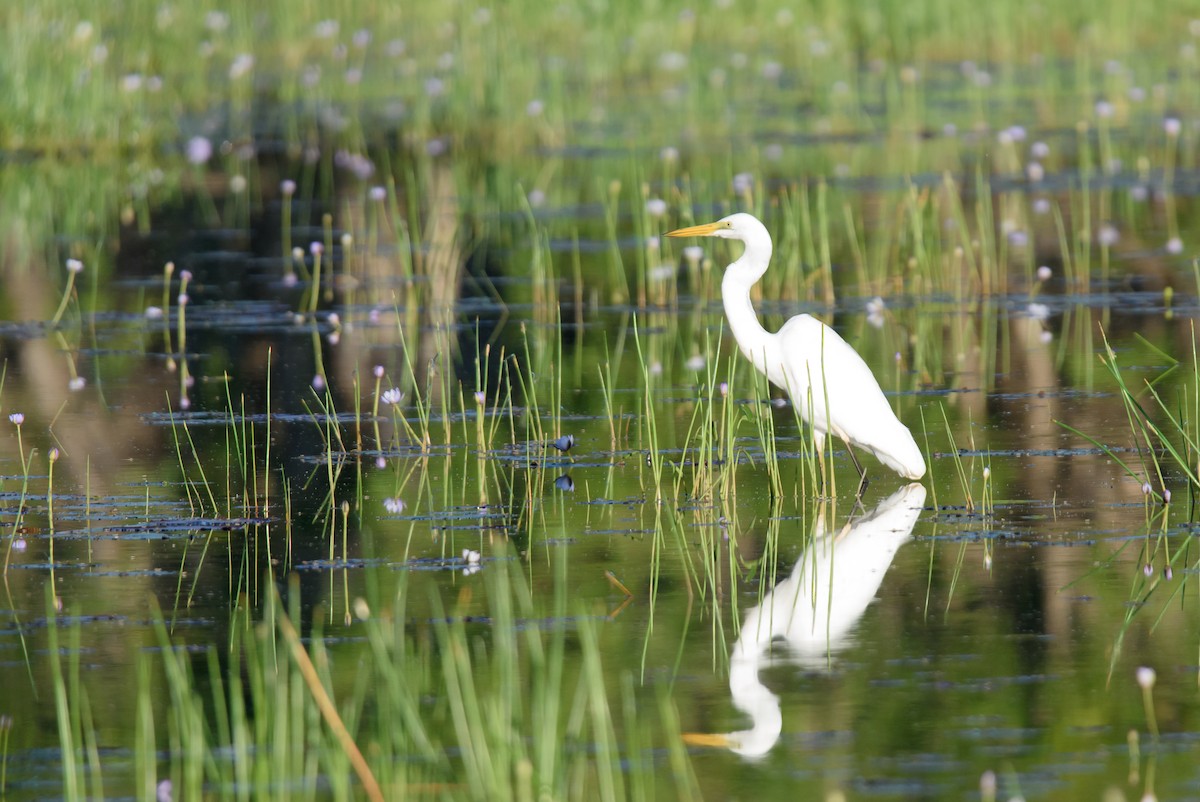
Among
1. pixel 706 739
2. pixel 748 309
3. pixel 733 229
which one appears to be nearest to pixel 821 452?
pixel 748 309

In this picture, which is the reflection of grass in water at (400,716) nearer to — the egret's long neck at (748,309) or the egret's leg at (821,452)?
the egret's leg at (821,452)

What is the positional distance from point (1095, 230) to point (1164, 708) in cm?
968

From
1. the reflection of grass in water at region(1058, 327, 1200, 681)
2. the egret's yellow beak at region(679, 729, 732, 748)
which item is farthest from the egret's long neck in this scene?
the egret's yellow beak at region(679, 729, 732, 748)

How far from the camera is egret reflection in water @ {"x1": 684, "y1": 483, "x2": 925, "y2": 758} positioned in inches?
190

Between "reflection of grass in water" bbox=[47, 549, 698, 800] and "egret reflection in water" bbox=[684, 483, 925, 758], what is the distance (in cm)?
23

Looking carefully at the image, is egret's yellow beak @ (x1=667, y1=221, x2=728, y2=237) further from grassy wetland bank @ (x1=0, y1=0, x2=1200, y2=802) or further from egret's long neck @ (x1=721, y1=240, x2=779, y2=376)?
grassy wetland bank @ (x1=0, y1=0, x2=1200, y2=802)

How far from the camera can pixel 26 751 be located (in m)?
4.77

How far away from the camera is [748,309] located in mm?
8297

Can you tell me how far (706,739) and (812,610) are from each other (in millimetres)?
1087

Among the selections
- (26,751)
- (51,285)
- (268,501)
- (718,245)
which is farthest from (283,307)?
(26,751)

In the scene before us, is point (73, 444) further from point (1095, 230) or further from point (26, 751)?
point (1095, 230)

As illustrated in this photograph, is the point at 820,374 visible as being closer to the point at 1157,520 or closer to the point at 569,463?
the point at 569,463

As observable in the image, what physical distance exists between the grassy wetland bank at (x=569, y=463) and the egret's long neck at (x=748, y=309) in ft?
0.61

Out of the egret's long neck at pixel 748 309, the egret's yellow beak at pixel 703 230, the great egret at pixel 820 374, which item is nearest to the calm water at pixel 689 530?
the great egret at pixel 820 374
